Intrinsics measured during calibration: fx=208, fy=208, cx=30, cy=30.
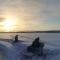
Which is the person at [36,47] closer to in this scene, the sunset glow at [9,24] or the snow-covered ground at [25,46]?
the snow-covered ground at [25,46]

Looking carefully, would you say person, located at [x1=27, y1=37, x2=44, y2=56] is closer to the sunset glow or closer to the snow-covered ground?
the snow-covered ground

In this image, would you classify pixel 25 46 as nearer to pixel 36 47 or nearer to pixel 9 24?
pixel 36 47

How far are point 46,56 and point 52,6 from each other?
555 millimetres

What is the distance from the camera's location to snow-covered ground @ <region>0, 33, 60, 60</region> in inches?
65.0

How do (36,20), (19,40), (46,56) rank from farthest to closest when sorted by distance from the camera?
1. (36,20)
2. (19,40)
3. (46,56)

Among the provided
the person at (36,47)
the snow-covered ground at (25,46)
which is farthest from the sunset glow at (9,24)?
the person at (36,47)

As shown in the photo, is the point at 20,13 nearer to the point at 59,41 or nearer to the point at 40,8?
the point at 40,8

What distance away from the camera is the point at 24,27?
1.95 m

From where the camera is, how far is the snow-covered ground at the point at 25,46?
1650mm

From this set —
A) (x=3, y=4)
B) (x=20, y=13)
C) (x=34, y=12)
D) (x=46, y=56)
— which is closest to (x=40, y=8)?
(x=34, y=12)

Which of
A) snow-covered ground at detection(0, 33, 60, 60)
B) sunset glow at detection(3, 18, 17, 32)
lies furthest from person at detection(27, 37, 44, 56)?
sunset glow at detection(3, 18, 17, 32)

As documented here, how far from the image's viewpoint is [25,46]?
1.72m

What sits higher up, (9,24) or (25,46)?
(9,24)

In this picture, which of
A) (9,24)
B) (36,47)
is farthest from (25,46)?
(9,24)
